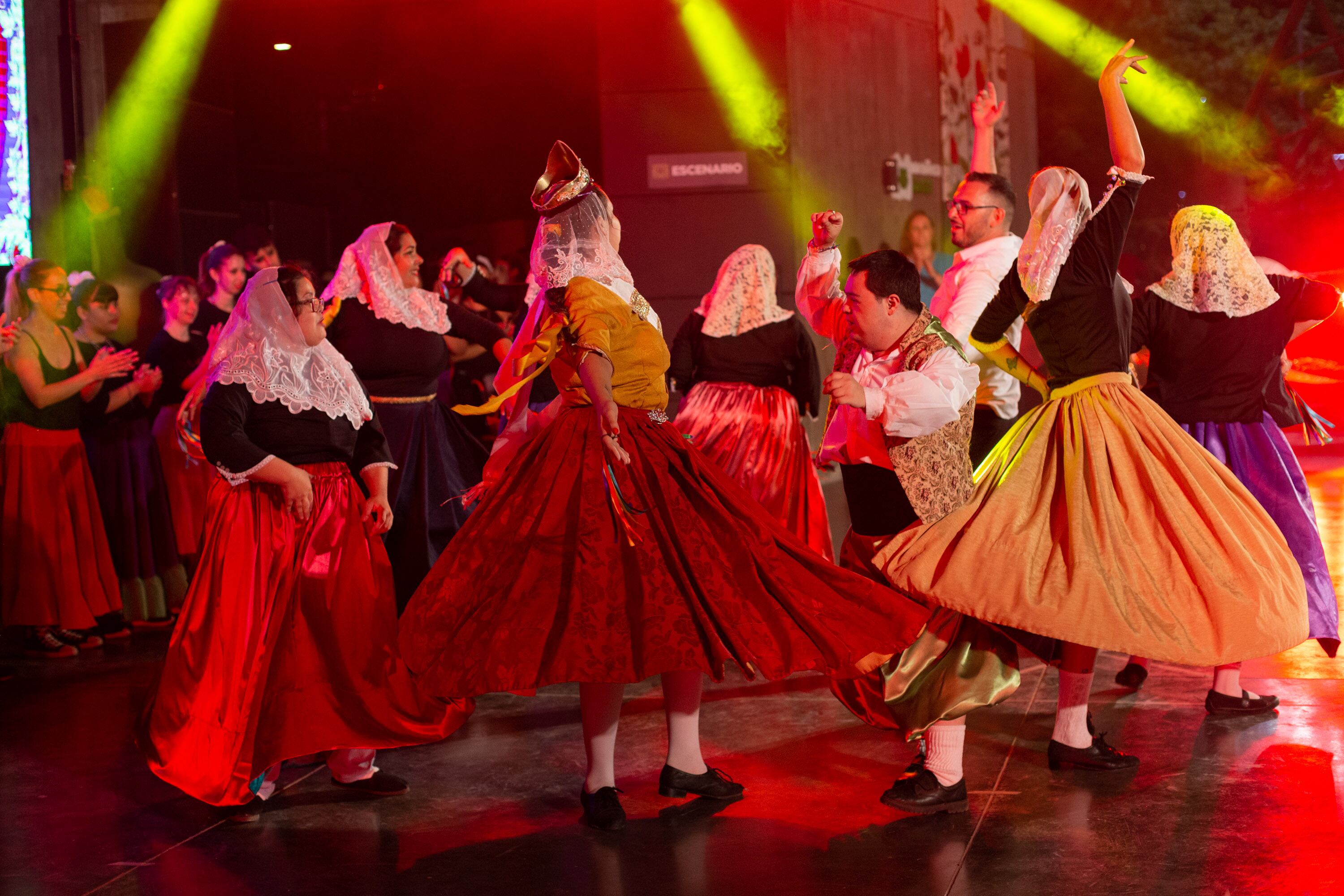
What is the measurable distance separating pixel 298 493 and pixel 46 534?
280 cm

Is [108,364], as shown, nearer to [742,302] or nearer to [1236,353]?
[742,302]

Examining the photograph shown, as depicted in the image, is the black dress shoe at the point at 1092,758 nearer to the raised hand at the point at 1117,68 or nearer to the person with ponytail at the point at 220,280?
the raised hand at the point at 1117,68

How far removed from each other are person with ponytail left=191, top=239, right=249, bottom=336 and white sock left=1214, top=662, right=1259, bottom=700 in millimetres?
5230

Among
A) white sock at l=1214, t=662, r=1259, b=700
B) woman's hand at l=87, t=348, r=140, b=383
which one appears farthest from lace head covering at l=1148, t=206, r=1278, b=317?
woman's hand at l=87, t=348, r=140, b=383

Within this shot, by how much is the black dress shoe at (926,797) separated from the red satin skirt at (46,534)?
12.7 feet

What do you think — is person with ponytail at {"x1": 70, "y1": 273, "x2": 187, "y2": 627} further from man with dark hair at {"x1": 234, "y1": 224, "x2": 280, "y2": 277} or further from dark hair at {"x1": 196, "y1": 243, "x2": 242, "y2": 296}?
man with dark hair at {"x1": 234, "y1": 224, "x2": 280, "y2": 277}

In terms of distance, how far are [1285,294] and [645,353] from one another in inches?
87.8

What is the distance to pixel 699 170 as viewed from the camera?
33.0 feet

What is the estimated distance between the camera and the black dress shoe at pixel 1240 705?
4098 millimetres

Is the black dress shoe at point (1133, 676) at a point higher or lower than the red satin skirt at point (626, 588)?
lower

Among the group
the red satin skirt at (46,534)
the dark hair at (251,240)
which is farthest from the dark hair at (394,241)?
the dark hair at (251,240)

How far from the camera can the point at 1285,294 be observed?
426cm

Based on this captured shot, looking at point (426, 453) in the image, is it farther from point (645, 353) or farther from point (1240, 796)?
point (1240, 796)

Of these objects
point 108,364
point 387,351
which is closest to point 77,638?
point 108,364
